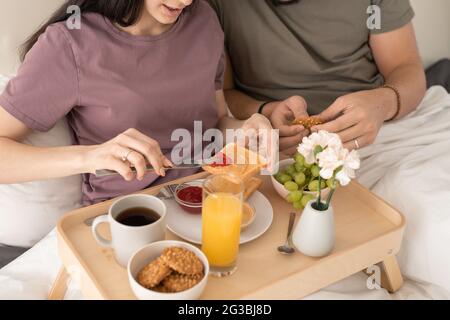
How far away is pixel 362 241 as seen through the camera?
3.57ft

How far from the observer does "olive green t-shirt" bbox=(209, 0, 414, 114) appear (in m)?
1.58

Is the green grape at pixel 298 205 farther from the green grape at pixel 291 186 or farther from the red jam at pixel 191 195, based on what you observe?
the red jam at pixel 191 195

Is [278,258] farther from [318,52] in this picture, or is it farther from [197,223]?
[318,52]

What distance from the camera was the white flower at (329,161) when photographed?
94 centimetres

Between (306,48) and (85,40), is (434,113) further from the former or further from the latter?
(85,40)

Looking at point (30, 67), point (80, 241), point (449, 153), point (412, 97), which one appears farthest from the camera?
point (412, 97)

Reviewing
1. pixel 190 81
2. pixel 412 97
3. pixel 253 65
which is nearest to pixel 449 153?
pixel 412 97

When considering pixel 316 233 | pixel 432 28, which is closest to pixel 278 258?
pixel 316 233

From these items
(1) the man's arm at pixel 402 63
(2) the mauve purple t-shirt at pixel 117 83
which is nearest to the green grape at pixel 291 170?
(2) the mauve purple t-shirt at pixel 117 83

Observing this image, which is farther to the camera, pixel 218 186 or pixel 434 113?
pixel 434 113

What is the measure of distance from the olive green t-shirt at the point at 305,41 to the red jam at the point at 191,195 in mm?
644

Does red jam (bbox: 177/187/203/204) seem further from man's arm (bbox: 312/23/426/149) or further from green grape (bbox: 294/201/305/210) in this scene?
man's arm (bbox: 312/23/426/149)

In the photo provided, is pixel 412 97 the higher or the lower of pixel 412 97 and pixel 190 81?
the lower
